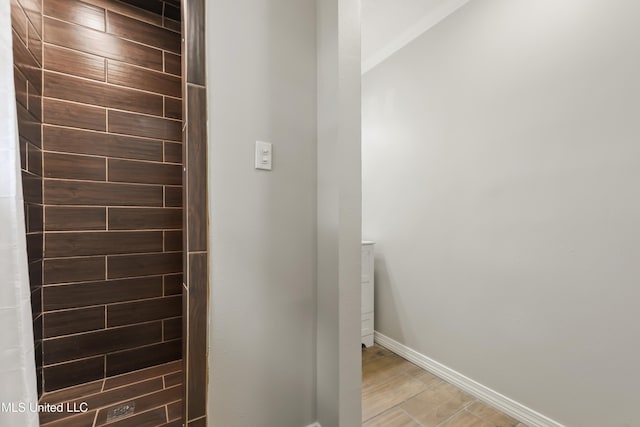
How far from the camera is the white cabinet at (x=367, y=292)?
7.69 ft

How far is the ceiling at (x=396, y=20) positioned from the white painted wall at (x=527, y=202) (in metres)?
0.10

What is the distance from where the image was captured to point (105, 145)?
1.63 metres

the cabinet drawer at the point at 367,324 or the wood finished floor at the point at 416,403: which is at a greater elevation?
the cabinet drawer at the point at 367,324

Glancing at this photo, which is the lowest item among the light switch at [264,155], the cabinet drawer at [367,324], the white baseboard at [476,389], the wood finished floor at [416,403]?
the wood finished floor at [416,403]

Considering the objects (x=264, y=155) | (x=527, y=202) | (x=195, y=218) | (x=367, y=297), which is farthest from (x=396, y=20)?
(x=367, y=297)

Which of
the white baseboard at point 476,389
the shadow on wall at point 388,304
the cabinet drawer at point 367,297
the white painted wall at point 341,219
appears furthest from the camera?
the cabinet drawer at point 367,297

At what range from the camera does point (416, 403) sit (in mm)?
1672

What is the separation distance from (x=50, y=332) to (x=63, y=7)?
72.6 inches

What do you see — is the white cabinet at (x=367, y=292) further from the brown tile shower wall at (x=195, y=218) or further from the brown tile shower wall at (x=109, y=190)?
the brown tile shower wall at (x=195, y=218)

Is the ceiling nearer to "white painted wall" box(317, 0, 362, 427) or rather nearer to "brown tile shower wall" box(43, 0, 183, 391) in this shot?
"white painted wall" box(317, 0, 362, 427)

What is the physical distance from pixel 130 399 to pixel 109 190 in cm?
120

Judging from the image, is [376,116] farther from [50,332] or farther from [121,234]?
[50,332]

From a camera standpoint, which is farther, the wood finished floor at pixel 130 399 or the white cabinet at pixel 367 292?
the white cabinet at pixel 367 292

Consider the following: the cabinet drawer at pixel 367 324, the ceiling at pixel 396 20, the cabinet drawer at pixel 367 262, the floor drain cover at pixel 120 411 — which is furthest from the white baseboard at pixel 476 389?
the ceiling at pixel 396 20
